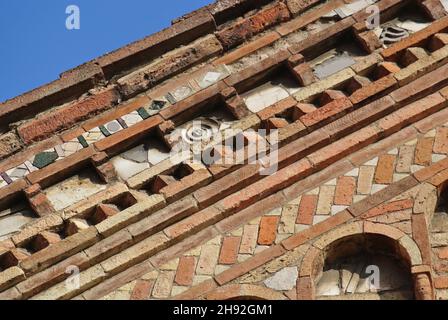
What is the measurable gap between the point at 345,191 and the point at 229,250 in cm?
91

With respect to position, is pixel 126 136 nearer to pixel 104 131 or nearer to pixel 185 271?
pixel 104 131

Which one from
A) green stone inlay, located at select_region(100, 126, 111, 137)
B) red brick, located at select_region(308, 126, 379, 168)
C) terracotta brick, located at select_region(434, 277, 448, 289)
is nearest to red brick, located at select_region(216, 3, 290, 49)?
green stone inlay, located at select_region(100, 126, 111, 137)

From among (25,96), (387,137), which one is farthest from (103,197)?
(387,137)

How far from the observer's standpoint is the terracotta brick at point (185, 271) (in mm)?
11414

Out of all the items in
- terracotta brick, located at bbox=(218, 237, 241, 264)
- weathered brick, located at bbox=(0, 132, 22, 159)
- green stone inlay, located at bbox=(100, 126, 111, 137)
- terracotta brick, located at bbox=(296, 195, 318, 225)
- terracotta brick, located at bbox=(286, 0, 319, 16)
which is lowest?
terracotta brick, located at bbox=(218, 237, 241, 264)

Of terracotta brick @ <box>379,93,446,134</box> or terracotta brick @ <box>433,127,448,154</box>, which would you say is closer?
terracotta brick @ <box>433,127,448,154</box>

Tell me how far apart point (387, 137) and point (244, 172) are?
1053mm

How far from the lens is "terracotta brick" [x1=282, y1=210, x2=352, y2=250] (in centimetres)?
1149

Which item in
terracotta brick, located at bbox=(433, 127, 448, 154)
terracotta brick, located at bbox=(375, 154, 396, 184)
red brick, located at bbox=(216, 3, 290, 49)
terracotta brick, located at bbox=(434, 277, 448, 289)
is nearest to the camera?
terracotta brick, located at bbox=(434, 277, 448, 289)

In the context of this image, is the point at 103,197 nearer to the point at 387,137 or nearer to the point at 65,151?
the point at 65,151

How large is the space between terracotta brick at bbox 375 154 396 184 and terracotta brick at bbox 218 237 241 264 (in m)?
1.07

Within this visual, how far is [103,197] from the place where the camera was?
11.9 m

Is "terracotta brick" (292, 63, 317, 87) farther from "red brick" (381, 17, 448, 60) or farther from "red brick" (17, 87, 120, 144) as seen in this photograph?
"red brick" (17, 87, 120, 144)
